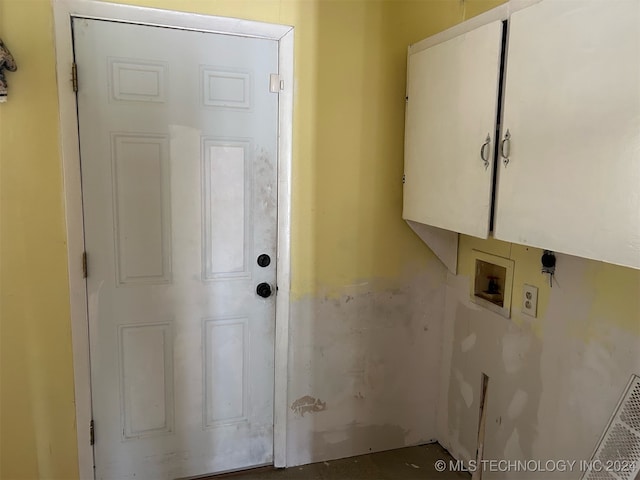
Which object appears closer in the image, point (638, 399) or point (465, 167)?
point (638, 399)

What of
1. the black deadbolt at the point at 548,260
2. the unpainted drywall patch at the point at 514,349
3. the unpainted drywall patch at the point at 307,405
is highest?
the black deadbolt at the point at 548,260

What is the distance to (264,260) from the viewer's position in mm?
2104

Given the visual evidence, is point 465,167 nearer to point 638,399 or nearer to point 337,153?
point 337,153

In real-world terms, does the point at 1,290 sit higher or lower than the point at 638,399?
higher

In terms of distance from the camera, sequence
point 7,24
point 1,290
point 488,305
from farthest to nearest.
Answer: point 488,305 < point 1,290 < point 7,24

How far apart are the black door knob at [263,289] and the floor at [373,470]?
2.81 ft

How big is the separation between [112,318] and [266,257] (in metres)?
0.69

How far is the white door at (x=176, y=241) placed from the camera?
183 cm

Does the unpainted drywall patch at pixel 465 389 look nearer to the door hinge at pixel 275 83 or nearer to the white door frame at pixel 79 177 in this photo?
the white door frame at pixel 79 177

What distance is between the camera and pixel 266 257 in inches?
83.0

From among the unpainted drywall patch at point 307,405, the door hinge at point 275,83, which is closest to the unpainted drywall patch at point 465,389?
the unpainted drywall patch at point 307,405

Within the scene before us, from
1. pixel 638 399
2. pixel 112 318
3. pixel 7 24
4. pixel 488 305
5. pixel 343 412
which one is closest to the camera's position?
pixel 638 399

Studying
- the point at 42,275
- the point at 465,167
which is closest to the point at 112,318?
the point at 42,275

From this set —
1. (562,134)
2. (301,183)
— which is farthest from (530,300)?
(301,183)
